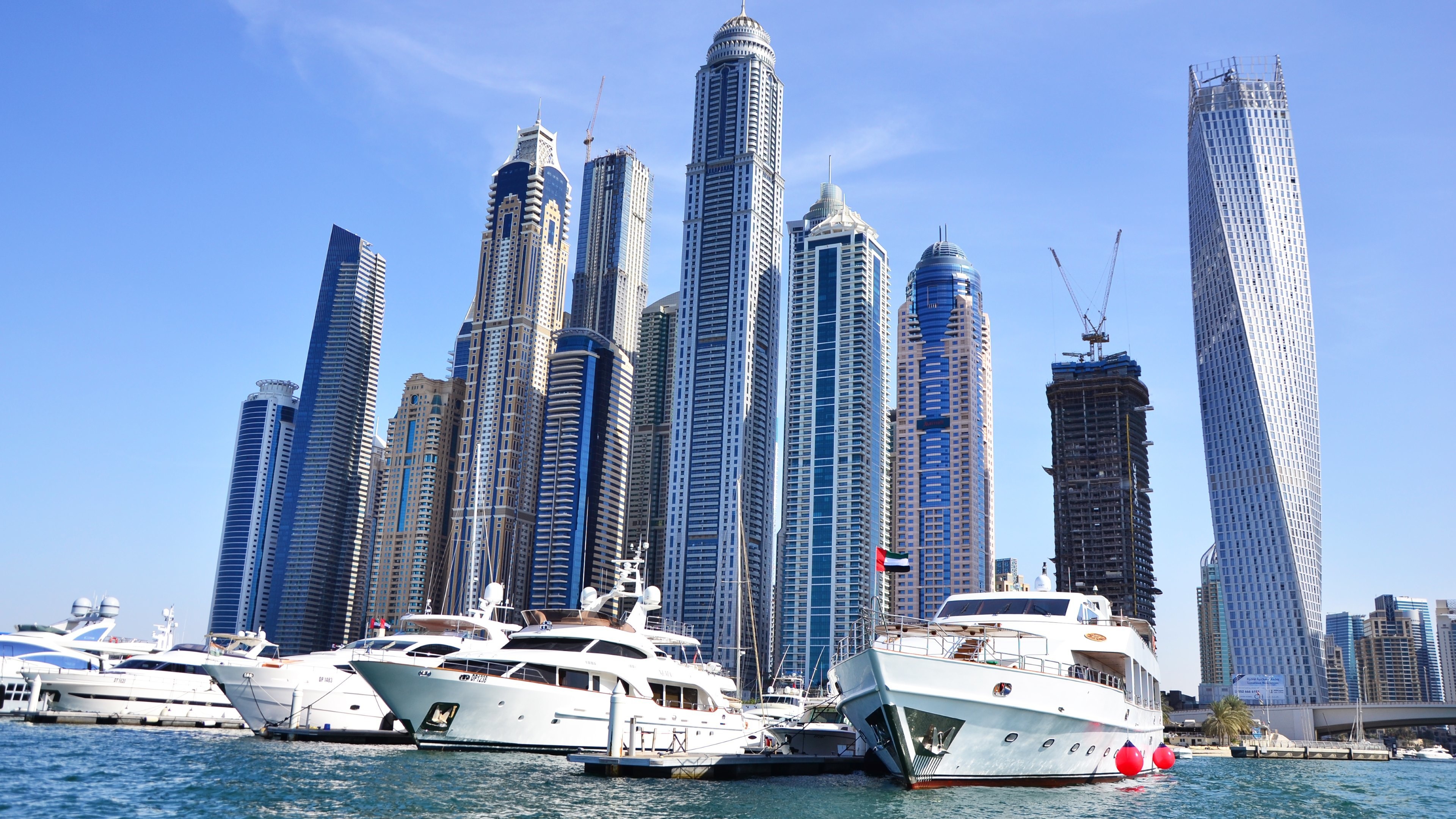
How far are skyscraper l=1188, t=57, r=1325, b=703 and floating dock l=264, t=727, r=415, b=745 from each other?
161 m

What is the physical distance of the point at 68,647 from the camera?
77688 mm

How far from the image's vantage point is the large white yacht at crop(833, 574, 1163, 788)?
34625 millimetres

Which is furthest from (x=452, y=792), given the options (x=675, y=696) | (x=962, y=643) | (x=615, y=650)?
(x=675, y=696)

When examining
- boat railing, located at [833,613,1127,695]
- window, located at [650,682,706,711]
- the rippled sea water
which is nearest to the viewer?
the rippled sea water

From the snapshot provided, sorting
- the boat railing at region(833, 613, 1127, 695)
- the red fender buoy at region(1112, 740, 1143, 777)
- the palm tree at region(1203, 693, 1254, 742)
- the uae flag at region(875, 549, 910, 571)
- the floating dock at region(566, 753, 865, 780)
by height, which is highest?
the uae flag at region(875, 549, 910, 571)

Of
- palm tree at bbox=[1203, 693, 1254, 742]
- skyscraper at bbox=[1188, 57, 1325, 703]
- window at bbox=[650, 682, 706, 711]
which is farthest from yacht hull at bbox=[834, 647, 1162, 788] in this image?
skyscraper at bbox=[1188, 57, 1325, 703]

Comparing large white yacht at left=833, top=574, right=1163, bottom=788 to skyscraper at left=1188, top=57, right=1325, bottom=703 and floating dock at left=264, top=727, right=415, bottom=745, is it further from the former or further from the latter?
skyscraper at left=1188, top=57, right=1325, bottom=703

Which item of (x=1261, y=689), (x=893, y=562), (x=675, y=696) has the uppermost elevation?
(x=893, y=562)

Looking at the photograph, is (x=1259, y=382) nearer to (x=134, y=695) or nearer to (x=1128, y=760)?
(x=1128, y=760)

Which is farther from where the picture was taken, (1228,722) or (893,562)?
(1228,722)

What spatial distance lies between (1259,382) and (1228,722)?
6951 centimetres

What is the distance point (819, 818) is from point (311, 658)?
36218mm

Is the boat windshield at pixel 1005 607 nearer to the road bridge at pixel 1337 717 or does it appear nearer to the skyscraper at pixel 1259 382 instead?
the road bridge at pixel 1337 717

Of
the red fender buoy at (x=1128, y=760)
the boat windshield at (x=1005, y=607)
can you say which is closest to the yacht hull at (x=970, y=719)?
the boat windshield at (x=1005, y=607)
